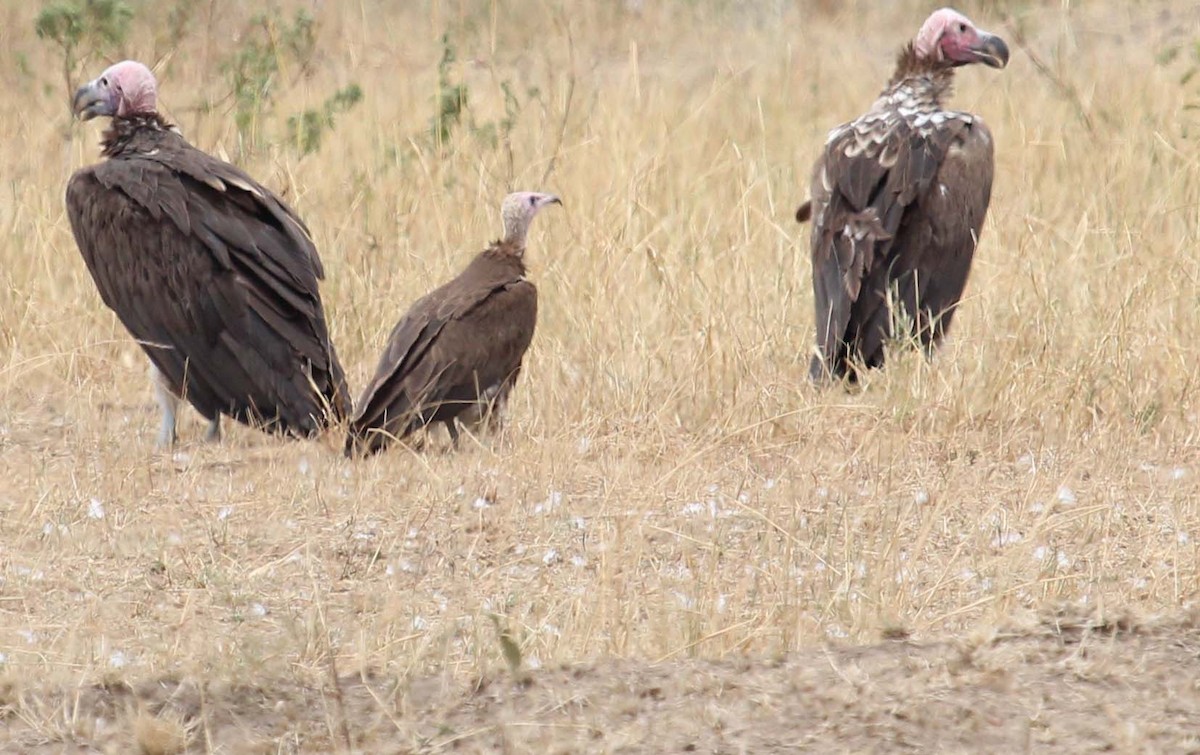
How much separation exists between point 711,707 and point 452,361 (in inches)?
103

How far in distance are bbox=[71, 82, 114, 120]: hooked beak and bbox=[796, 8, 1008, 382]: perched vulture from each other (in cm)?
243

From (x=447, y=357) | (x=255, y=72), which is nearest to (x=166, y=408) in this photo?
(x=447, y=357)

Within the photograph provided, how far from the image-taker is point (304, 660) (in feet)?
12.5

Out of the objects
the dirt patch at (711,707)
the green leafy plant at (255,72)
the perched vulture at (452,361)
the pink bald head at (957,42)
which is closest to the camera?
the dirt patch at (711,707)

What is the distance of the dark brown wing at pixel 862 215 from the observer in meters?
6.44

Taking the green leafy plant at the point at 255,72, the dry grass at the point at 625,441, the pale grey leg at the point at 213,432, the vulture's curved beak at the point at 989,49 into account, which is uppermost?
the vulture's curved beak at the point at 989,49

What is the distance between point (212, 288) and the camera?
20.0 feet

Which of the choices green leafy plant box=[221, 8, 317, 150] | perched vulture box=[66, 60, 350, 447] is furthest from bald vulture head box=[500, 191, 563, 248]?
green leafy plant box=[221, 8, 317, 150]

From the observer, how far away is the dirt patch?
130 inches

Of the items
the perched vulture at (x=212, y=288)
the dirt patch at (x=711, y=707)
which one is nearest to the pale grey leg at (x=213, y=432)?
the perched vulture at (x=212, y=288)

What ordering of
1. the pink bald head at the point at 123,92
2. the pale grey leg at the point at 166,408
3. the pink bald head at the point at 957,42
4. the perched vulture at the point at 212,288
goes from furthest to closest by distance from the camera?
the pink bald head at the point at 957,42
the pink bald head at the point at 123,92
the pale grey leg at the point at 166,408
the perched vulture at the point at 212,288

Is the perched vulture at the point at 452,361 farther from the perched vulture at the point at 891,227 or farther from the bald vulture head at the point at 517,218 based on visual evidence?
the perched vulture at the point at 891,227

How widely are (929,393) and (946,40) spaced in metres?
1.84

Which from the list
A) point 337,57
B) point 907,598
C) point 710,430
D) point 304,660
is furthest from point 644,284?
point 337,57
